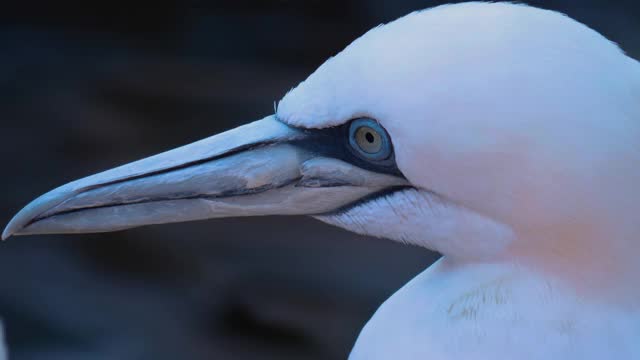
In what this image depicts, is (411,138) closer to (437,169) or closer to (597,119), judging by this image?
(437,169)

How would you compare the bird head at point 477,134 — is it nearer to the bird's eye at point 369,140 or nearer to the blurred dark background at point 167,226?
the bird's eye at point 369,140

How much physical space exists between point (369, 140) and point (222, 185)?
27 cm

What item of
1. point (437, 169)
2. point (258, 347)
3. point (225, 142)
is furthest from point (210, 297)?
point (437, 169)

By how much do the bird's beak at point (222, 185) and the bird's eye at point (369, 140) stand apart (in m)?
0.04

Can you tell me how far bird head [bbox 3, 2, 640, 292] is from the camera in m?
1.12

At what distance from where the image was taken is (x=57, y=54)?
392 centimetres

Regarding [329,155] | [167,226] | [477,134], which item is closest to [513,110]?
[477,134]

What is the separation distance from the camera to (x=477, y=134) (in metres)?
1.13

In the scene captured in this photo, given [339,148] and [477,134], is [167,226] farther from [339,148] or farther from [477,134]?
[477,134]

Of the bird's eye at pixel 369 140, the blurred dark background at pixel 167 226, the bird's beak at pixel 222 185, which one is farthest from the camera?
the blurred dark background at pixel 167 226

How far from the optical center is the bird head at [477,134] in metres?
1.12

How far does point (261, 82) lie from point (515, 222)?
277 cm

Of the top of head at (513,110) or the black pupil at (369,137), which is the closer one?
the top of head at (513,110)

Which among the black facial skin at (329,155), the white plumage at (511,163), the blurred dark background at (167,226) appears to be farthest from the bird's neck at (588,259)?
the blurred dark background at (167,226)
